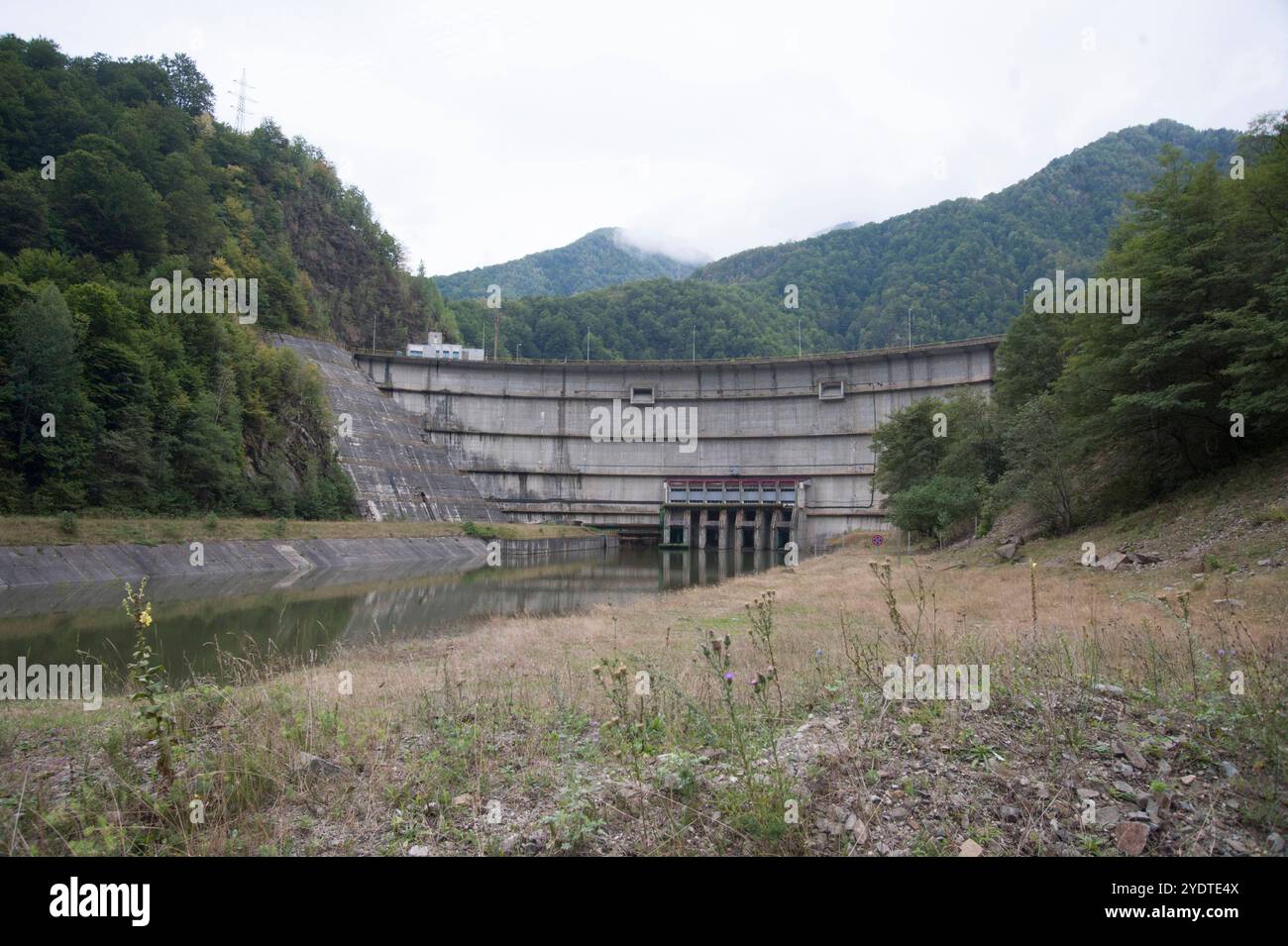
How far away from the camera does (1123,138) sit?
117 metres

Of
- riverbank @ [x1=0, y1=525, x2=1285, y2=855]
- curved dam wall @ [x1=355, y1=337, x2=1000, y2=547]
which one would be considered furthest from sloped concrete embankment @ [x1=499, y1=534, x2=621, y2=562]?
riverbank @ [x1=0, y1=525, x2=1285, y2=855]

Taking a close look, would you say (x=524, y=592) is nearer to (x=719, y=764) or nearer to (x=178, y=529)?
(x=178, y=529)

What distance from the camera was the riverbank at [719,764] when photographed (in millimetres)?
3473

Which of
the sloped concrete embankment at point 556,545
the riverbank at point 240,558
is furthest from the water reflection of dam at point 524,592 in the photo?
the riverbank at point 240,558

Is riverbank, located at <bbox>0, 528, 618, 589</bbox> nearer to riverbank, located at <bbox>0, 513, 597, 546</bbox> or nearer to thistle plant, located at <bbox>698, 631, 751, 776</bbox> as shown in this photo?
riverbank, located at <bbox>0, 513, 597, 546</bbox>

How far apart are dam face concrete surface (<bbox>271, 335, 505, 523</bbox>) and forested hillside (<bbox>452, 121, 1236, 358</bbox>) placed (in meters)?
42.0

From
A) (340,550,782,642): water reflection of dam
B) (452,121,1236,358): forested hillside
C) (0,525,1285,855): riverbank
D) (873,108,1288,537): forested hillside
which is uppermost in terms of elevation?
(452,121,1236,358): forested hillside

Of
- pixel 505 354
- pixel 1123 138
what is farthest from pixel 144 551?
pixel 1123 138

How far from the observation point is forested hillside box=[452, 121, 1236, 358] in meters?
96.9

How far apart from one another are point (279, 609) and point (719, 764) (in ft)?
69.2

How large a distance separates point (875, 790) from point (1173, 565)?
1396 cm

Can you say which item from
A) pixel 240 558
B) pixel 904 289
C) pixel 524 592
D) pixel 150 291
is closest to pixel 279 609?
pixel 524 592

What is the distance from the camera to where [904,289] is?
339 feet

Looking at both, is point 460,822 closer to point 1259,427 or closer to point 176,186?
point 1259,427
